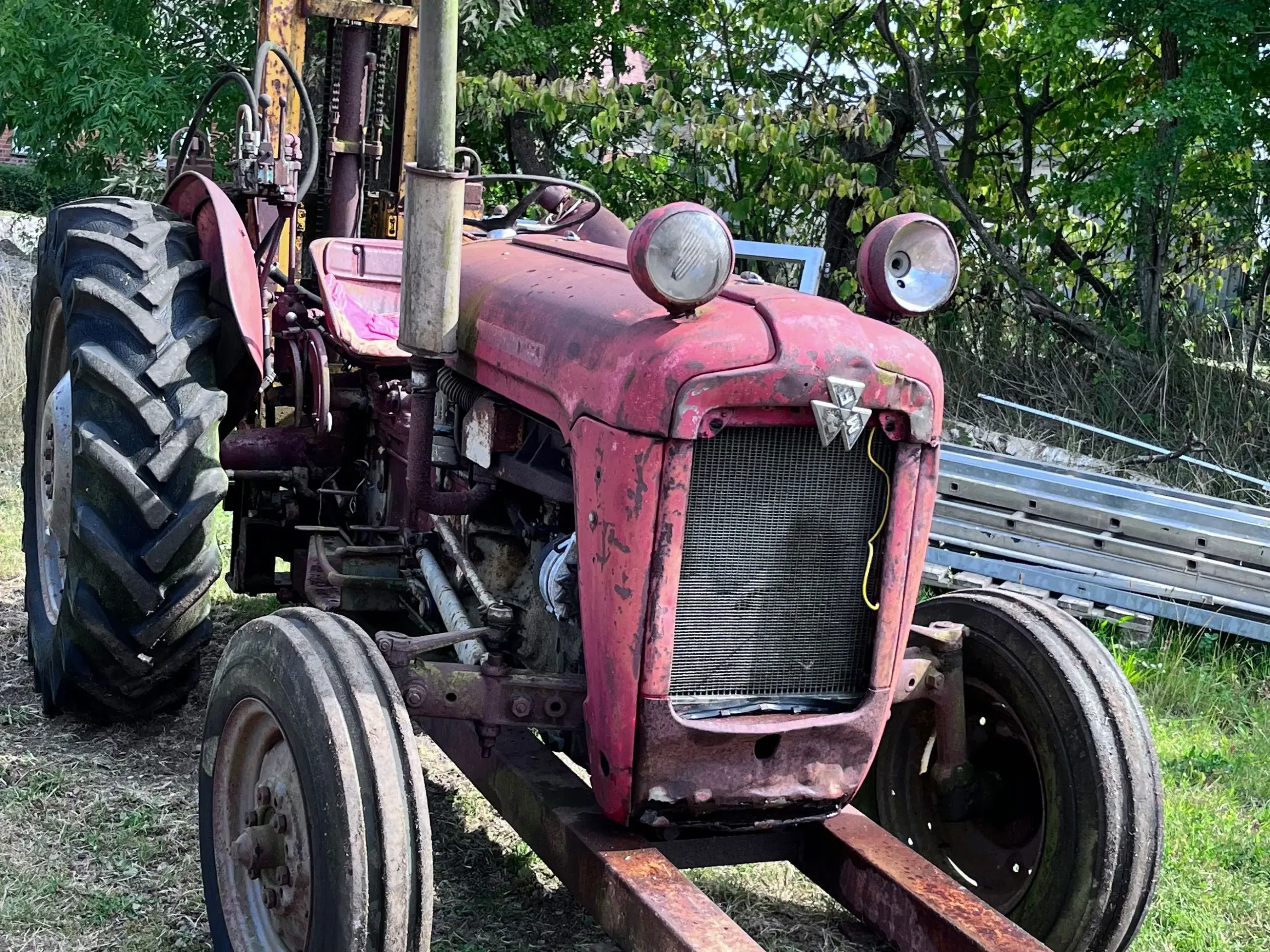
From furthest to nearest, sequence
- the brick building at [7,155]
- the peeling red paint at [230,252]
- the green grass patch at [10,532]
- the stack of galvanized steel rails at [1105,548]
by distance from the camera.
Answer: the brick building at [7,155] < the green grass patch at [10,532] < the stack of galvanized steel rails at [1105,548] < the peeling red paint at [230,252]

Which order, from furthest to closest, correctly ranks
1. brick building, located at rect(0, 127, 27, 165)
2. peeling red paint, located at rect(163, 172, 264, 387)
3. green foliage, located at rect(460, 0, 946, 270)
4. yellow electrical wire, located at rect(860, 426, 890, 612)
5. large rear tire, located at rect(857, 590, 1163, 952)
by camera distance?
brick building, located at rect(0, 127, 27, 165)
green foliage, located at rect(460, 0, 946, 270)
peeling red paint, located at rect(163, 172, 264, 387)
large rear tire, located at rect(857, 590, 1163, 952)
yellow electrical wire, located at rect(860, 426, 890, 612)

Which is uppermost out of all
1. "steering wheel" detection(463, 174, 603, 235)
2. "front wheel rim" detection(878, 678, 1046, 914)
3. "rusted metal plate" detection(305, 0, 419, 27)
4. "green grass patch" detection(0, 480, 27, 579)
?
"rusted metal plate" detection(305, 0, 419, 27)

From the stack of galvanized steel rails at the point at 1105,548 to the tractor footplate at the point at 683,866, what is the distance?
251 cm

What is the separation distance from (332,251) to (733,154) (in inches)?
230

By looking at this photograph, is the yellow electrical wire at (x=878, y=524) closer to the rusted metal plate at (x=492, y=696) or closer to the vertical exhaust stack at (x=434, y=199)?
the rusted metal plate at (x=492, y=696)

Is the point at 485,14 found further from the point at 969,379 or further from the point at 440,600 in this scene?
the point at 440,600

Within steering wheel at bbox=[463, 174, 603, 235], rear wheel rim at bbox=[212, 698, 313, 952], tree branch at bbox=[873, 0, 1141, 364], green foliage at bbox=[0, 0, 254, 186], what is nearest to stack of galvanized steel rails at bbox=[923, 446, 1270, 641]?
steering wheel at bbox=[463, 174, 603, 235]

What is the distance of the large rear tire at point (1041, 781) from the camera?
2828 mm

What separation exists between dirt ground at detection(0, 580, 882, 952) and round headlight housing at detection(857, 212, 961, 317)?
5.01 ft

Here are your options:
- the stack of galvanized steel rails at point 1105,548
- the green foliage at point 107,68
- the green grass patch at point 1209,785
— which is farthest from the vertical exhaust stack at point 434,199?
the green foliage at point 107,68

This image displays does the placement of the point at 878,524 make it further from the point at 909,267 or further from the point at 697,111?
the point at 697,111

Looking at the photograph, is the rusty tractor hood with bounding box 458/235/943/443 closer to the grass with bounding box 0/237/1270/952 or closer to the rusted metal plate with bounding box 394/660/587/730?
the rusted metal plate with bounding box 394/660/587/730

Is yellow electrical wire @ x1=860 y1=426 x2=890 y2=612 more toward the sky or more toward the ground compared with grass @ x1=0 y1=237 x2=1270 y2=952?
more toward the sky

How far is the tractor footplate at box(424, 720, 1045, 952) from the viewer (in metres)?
2.42
